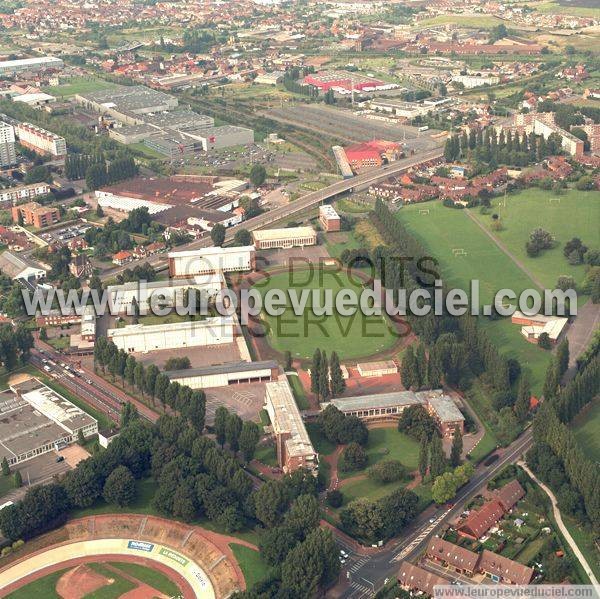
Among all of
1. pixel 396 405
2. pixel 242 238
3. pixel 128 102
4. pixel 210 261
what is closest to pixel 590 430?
pixel 396 405

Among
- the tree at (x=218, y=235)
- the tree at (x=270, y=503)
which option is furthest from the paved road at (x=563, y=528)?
the tree at (x=218, y=235)

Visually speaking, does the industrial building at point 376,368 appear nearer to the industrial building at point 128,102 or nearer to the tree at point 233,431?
the tree at point 233,431

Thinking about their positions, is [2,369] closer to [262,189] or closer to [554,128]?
[262,189]

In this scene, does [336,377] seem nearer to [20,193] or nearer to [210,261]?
[210,261]

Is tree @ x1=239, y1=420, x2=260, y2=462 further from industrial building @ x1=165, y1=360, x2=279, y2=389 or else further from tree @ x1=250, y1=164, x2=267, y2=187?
tree @ x1=250, y1=164, x2=267, y2=187

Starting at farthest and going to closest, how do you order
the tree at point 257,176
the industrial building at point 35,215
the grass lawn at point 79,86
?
the grass lawn at point 79,86 → the tree at point 257,176 → the industrial building at point 35,215

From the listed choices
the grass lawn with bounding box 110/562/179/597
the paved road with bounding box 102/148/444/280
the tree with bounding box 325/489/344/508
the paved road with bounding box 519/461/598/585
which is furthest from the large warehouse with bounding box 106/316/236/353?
the paved road with bounding box 519/461/598/585

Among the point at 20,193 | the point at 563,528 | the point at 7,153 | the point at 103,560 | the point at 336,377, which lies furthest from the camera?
the point at 7,153

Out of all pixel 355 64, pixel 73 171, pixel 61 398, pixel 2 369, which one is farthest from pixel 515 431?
pixel 355 64
